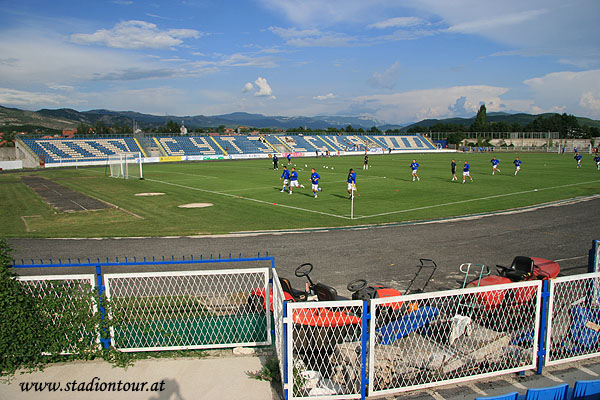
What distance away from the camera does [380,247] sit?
13680mm

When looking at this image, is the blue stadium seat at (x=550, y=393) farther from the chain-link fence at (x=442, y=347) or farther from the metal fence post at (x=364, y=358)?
the metal fence post at (x=364, y=358)

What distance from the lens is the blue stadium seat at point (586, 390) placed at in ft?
15.0

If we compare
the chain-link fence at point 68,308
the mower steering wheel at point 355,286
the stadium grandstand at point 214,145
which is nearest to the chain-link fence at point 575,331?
the mower steering wheel at point 355,286

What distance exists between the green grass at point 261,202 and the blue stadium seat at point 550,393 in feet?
42.8

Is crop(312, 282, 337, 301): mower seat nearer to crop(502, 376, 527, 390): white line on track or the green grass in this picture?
crop(502, 376, 527, 390): white line on track

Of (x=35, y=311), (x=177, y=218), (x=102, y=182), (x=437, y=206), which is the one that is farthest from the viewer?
(x=102, y=182)

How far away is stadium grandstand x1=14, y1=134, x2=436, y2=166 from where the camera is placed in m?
64.3

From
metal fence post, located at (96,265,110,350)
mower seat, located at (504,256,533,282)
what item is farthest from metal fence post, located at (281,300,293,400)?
mower seat, located at (504,256,533,282)

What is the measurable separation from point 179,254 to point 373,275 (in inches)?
255

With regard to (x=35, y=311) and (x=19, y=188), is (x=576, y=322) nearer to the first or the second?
(x=35, y=311)

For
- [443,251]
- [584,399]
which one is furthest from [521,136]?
[584,399]

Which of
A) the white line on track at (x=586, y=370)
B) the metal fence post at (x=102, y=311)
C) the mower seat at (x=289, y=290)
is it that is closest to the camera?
the white line on track at (x=586, y=370)

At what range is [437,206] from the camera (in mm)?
21812

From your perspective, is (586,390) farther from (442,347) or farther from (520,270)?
(520,270)
